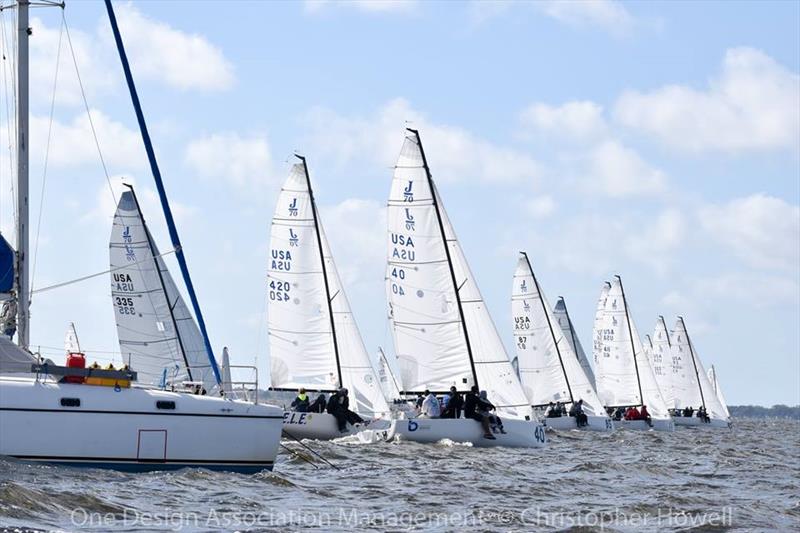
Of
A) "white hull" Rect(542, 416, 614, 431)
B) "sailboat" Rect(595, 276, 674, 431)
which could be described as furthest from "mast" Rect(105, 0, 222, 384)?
"sailboat" Rect(595, 276, 674, 431)

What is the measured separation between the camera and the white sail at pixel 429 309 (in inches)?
1396

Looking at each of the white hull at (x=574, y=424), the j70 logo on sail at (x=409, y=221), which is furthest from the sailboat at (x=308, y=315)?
the white hull at (x=574, y=424)

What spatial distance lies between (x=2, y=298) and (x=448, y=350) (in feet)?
57.8

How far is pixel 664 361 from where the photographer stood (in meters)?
79.0

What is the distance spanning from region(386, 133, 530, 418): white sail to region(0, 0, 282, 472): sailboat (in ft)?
54.3

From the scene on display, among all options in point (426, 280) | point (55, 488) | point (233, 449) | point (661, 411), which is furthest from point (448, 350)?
point (661, 411)

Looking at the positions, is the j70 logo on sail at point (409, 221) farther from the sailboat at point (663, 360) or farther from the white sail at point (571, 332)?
the sailboat at point (663, 360)

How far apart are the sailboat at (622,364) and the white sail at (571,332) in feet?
5.07

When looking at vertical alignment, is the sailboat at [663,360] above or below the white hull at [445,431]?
above

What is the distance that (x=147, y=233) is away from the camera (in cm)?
3747

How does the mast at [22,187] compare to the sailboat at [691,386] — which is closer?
the mast at [22,187]

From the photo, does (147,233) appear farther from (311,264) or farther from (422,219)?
(422,219)

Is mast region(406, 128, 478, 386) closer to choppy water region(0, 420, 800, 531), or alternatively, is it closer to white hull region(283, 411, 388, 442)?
white hull region(283, 411, 388, 442)

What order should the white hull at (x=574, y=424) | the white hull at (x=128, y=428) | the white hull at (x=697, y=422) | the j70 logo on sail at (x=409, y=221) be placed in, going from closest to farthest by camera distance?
1. the white hull at (x=128, y=428)
2. the j70 logo on sail at (x=409, y=221)
3. the white hull at (x=574, y=424)
4. the white hull at (x=697, y=422)
